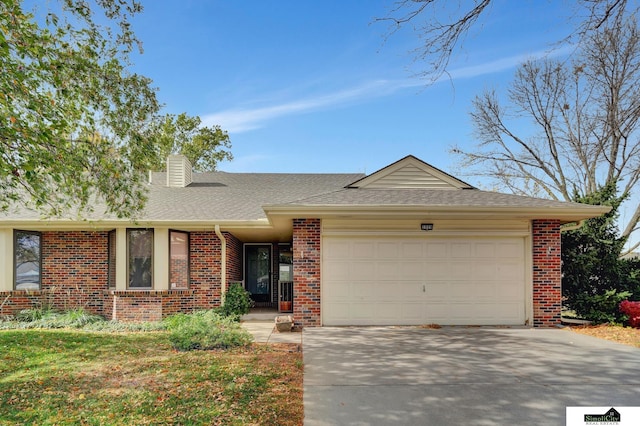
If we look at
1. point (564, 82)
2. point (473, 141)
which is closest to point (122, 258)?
point (473, 141)

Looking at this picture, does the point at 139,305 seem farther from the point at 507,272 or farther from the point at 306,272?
the point at 507,272

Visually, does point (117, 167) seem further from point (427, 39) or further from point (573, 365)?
point (573, 365)

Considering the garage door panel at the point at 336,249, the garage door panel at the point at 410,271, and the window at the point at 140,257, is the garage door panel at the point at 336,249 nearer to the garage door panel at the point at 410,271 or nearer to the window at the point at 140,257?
the garage door panel at the point at 410,271

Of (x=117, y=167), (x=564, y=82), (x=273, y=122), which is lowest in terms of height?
(x=117, y=167)

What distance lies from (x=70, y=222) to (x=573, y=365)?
11261 millimetres

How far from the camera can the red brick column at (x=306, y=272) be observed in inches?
384

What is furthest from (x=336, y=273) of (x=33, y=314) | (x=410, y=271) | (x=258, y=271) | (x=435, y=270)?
(x=33, y=314)

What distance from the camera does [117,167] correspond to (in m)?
7.62

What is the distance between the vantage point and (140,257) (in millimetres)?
11391

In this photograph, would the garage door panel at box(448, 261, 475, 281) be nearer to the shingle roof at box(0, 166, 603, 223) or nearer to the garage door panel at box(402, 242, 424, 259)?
the garage door panel at box(402, 242, 424, 259)

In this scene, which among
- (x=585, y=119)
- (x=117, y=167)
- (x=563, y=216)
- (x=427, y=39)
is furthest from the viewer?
(x=585, y=119)

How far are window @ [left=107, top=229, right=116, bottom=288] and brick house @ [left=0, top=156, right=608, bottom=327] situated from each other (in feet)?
0.18

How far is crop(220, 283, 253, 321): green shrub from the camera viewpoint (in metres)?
11.2

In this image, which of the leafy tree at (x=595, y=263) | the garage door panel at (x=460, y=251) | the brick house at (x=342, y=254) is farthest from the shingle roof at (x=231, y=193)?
the leafy tree at (x=595, y=263)
